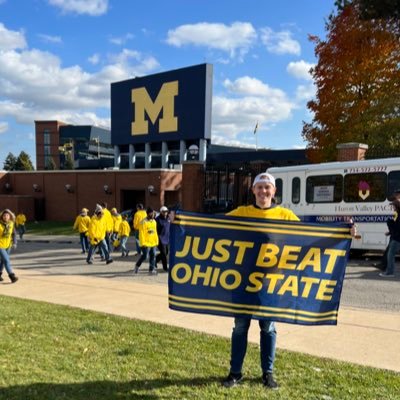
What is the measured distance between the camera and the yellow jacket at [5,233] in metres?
10.2

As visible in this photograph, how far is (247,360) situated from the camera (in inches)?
187

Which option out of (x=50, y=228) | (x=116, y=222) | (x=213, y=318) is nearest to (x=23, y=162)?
(x=50, y=228)

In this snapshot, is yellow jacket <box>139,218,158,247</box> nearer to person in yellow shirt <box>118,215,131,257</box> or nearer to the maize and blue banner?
person in yellow shirt <box>118,215,131,257</box>

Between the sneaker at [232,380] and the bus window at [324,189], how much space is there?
37.0ft

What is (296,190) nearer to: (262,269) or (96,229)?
(96,229)

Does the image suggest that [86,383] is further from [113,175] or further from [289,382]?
[113,175]

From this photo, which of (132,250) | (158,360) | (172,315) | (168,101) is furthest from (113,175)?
(158,360)

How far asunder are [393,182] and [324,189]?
2239mm

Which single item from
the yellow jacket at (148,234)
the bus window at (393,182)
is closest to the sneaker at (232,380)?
the yellow jacket at (148,234)

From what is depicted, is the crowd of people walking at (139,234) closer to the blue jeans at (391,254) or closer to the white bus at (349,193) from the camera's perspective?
the white bus at (349,193)

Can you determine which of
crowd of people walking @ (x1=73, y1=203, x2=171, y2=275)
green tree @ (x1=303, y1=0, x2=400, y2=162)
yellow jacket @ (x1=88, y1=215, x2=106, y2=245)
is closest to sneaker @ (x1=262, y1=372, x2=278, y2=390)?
crowd of people walking @ (x1=73, y1=203, x2=171, y2=275)

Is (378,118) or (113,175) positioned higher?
(378,118)

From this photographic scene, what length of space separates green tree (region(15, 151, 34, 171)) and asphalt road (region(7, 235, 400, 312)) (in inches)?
3196

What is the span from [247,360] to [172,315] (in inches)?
91.6
